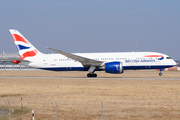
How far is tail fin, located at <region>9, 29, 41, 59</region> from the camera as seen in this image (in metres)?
44.1

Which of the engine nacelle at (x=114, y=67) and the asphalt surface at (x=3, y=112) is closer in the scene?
the asphalt surface at (x=3, y=112)

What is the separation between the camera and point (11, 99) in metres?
21.5

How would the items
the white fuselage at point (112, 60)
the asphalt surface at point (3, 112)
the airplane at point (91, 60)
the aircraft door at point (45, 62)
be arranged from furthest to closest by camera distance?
the aircraft door at point (45, 62) → the white fuselage at point (112, 60) → the airplane at point (91, 60) → the asphalt surface at point (3, 112)

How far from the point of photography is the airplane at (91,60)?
40219 millimetres

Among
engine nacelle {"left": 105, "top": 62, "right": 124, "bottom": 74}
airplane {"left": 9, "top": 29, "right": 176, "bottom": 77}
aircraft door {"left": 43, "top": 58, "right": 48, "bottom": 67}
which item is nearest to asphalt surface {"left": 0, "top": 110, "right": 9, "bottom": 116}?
airplane {"left": 9, "top": 29, "right": 176, "bottom": 77}

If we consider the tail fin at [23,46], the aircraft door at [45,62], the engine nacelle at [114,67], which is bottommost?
the engine nacelle at [114,67]

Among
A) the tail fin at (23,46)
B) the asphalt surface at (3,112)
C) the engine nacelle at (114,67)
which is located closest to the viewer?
the asphalt surface at (3,112)

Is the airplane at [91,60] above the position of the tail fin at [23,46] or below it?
below

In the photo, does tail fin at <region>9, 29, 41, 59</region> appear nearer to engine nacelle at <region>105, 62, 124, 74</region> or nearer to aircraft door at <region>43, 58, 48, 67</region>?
aircraft door at <region>43, 58, 48, 67</region>

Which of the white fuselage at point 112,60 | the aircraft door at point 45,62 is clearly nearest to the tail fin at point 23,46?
the white fuselage at point 112,60

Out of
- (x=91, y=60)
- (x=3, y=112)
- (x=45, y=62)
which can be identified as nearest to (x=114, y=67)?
(x=91, y=60)

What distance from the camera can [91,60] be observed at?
40.1 meters

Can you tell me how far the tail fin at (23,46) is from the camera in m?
44.1

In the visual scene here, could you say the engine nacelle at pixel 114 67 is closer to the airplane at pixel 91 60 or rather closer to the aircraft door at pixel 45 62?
the airplane at pixel 91 60
